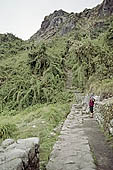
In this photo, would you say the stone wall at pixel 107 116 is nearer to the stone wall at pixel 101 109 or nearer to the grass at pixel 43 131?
the stone wall at pixel 101 109

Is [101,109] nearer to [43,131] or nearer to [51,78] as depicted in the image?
[43,131]

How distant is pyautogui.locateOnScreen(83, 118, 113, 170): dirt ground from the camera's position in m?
3.86

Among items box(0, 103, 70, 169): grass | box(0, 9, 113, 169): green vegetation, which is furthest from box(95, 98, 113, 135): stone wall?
box(0, 9, 113, 169): green vegetation

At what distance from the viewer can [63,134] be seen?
5965mm

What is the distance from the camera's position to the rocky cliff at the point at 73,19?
31.6 meters

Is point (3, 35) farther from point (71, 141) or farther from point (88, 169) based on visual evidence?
point (88, 169)

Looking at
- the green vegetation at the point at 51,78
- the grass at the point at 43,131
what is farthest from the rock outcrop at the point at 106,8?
the grass at the point at 43,131

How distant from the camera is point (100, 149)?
4727 mm

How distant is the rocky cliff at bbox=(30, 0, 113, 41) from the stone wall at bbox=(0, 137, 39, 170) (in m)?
25.2

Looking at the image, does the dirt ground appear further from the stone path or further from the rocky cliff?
the rocky cliff

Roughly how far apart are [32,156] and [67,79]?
1200 cm

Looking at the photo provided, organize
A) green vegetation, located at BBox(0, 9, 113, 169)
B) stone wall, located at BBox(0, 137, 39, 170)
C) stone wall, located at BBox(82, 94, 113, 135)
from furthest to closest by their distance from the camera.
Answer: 1. green vegetation, located at BBox(0, 9, 113, 169)
2. stone wall, located at BBox(82, 94, 113, 135)
3. stone wall, located at BBox(0, 137, 39, 170)

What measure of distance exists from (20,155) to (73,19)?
111ft

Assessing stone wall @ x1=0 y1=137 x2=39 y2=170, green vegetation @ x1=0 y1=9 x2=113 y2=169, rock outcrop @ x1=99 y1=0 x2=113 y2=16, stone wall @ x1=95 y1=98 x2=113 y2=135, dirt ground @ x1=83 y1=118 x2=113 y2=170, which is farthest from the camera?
rock outcrop @ x1=99 y1=0 x2=113 y2=16
